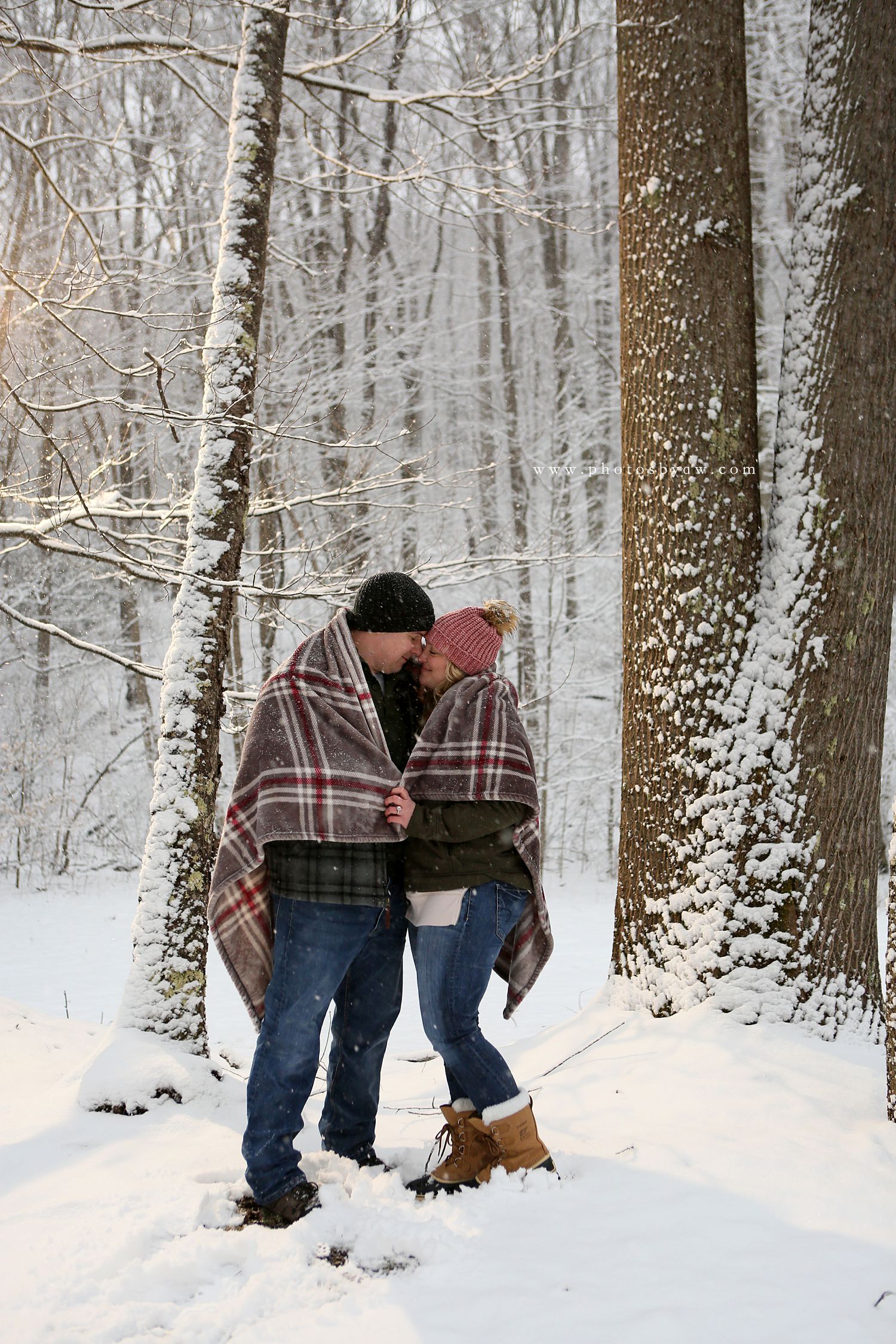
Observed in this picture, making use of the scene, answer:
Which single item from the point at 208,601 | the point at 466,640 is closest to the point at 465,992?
the point at 466,640

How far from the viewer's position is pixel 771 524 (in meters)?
3.85

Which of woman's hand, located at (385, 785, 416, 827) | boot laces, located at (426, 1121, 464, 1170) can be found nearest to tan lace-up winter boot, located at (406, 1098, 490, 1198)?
boot laces, located at (426, 1121, 464, 1170)

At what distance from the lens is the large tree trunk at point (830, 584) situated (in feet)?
11.6

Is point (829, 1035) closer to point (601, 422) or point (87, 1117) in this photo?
point (87, 1117)

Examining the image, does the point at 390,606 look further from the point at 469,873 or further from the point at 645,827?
the point at 645,827

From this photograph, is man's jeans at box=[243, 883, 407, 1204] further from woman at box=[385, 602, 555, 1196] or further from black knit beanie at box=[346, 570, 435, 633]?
black knit beanie at box=[346, 570, 435, 633]

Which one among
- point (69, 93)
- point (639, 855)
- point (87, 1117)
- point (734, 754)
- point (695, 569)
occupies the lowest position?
point (87, 1117)

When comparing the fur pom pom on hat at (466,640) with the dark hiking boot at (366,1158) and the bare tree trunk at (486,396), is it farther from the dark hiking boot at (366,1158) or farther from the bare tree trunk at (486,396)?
the bare tree trunk at (486,396)

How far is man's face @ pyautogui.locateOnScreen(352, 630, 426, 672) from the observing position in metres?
2.86

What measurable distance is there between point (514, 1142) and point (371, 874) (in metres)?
0.86

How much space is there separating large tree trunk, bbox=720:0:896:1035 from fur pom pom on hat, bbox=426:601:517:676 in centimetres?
135

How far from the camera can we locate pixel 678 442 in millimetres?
3842

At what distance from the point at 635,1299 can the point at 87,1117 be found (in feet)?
7.11

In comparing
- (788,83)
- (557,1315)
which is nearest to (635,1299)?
(557,1315)
